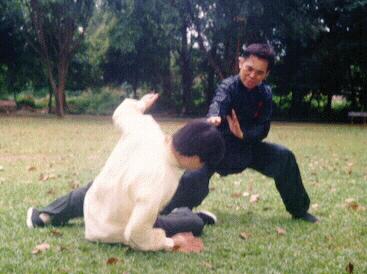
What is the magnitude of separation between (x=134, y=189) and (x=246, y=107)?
1953 mm

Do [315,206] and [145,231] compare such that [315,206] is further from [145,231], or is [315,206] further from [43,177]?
[43,177]

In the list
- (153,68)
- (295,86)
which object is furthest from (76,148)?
(153,68)

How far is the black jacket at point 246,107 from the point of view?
539cm

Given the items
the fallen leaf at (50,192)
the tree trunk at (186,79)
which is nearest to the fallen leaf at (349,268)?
the fallen leaf at (50,192)

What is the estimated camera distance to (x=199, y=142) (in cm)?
384

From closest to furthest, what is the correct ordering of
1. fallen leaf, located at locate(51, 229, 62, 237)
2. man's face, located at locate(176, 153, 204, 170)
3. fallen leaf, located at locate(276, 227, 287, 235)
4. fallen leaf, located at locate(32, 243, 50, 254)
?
1. man's face, located at locate(176, 153, 204, 170)
2. fallen leaf, located at locate(32, 243, 50, 254)
3. fallen leaf, located at locate(51, 229, 62, 237)
4. fallen leaf, located at locate(276, 227, 287, 235)

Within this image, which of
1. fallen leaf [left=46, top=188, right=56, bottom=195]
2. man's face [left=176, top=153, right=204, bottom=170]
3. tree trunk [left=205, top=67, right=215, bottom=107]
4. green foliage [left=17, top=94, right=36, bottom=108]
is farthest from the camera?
green foliage [left=17, top=94, right=36, bottom=108]

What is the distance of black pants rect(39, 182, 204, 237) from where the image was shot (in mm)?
4590

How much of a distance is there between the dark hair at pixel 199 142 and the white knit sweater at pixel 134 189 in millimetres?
121

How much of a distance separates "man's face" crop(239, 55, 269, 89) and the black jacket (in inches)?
5.1


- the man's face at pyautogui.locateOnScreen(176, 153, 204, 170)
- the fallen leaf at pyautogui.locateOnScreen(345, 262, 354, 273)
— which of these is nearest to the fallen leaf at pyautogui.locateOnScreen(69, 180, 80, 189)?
the man's face at pyautogui.locateOnScreen(176, 153, 204, 170)

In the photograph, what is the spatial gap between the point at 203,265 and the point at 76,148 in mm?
9392

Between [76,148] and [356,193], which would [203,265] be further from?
[76,148]

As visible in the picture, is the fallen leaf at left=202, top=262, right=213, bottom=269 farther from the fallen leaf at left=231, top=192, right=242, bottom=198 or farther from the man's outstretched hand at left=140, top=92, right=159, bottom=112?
the fallen leaf at left=231, top=192, right=242, bottom=198
